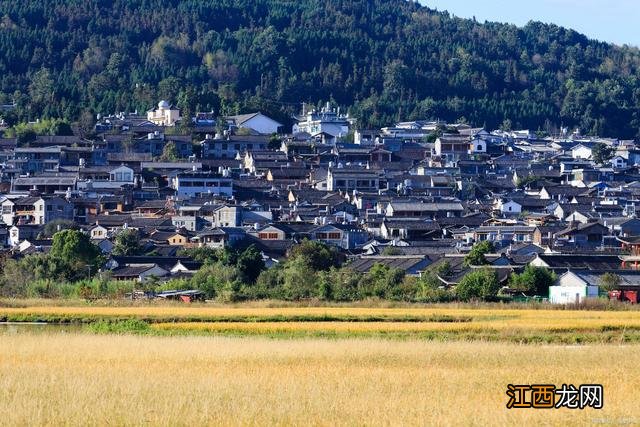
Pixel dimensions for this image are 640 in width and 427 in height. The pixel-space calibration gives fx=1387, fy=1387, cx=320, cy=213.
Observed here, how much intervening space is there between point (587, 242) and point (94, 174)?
29.1 m

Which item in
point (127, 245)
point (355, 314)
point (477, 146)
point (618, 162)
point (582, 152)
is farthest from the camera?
point (582, 152)

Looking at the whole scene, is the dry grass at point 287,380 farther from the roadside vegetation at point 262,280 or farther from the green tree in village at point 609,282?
the green tree in village at point 609,282

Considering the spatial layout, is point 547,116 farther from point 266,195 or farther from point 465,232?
point 465,232

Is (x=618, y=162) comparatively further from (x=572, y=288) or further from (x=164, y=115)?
(x=572, y=288)

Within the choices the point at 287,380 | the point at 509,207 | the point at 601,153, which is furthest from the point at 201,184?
the point at 287,380

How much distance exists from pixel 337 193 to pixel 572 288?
109 ft

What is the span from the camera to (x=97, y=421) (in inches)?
542

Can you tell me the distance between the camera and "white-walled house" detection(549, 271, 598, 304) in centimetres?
4041

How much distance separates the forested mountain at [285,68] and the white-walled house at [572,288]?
52006 mm

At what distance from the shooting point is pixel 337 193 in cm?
7331

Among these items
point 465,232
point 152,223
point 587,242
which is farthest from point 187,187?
point 587,242

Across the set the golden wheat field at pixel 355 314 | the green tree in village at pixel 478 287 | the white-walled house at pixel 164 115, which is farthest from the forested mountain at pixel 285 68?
the golden wheat field at pixel 355 314

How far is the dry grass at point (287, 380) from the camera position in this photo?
14.1 metres
